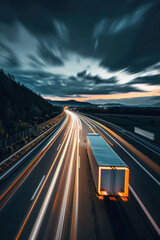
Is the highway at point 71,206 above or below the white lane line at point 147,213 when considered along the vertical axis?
above

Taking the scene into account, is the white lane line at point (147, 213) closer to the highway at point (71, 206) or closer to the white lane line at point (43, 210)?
the highway at point (71, 206)

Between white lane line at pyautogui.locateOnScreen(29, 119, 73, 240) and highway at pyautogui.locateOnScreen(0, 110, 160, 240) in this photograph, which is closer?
white lane line at pyautogui.locateOnScreen(29, 119, 73, 240)

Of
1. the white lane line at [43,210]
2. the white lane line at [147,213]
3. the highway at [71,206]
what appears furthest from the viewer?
the white lane line at [147,213]

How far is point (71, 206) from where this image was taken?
6.20 metres

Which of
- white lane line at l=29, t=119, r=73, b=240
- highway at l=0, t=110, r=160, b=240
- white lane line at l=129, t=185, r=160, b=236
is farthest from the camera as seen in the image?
white lane line at l=129, t=185, r=160, b=236

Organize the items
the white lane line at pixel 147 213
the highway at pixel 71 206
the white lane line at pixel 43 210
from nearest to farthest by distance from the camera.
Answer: the white lane line at pixel 43 210 < the highway at pixel 71 206 < the white lane line at pixel 147 213

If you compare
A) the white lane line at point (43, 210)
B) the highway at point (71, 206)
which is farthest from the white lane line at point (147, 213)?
the white lane line at point (43, 210)

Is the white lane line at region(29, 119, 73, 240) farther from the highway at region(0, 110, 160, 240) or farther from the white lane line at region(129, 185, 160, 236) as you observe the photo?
the white lane line at region(129, 185, 160, 236)

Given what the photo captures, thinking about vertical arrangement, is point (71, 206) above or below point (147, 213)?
above

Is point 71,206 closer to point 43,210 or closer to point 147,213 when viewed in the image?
point 43,210

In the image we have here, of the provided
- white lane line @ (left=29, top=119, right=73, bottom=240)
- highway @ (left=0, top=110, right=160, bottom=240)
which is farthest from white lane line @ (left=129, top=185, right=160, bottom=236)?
white lane line @ (left=29, top=119, right=73, bottom=240)

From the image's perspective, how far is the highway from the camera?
494cm

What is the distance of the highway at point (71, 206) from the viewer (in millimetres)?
4938

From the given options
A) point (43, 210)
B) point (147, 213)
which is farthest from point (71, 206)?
point (147, 213)
